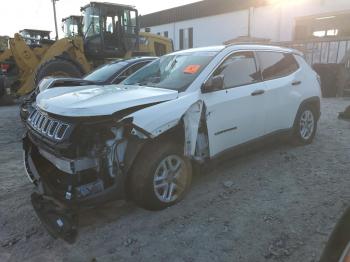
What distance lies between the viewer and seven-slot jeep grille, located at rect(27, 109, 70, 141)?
3.19 meters

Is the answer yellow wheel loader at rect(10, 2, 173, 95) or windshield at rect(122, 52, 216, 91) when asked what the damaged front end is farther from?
yellow wheel loader at rect(10, 2, 173, 95)

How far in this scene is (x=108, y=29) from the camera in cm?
1207

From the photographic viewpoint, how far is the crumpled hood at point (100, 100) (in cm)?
318

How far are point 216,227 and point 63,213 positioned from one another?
4.87 ft

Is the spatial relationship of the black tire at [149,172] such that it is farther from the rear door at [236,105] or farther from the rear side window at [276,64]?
the rear side window at [276,64]

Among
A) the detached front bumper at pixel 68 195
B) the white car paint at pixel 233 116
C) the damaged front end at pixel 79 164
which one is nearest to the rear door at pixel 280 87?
the white car paint at pixel 233 116

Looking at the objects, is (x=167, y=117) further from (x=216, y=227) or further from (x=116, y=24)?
(x=116, y=24)

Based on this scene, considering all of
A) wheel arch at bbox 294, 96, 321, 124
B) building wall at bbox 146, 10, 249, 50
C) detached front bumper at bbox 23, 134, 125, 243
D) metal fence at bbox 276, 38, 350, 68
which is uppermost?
building wall at bbox 146, 10, 249, 50

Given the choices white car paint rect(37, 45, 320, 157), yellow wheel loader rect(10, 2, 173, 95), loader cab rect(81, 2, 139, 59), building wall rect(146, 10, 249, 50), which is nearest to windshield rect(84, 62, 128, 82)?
white car paint rect(37, 45, 320, 157)

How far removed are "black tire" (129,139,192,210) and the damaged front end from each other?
103 mm

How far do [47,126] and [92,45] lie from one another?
366 inches

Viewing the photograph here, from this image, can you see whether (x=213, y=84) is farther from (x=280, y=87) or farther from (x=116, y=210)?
(x=116, y=210)

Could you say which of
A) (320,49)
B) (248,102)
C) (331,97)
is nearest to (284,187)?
(248,102)

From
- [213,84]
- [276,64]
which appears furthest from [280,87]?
[213,84]
